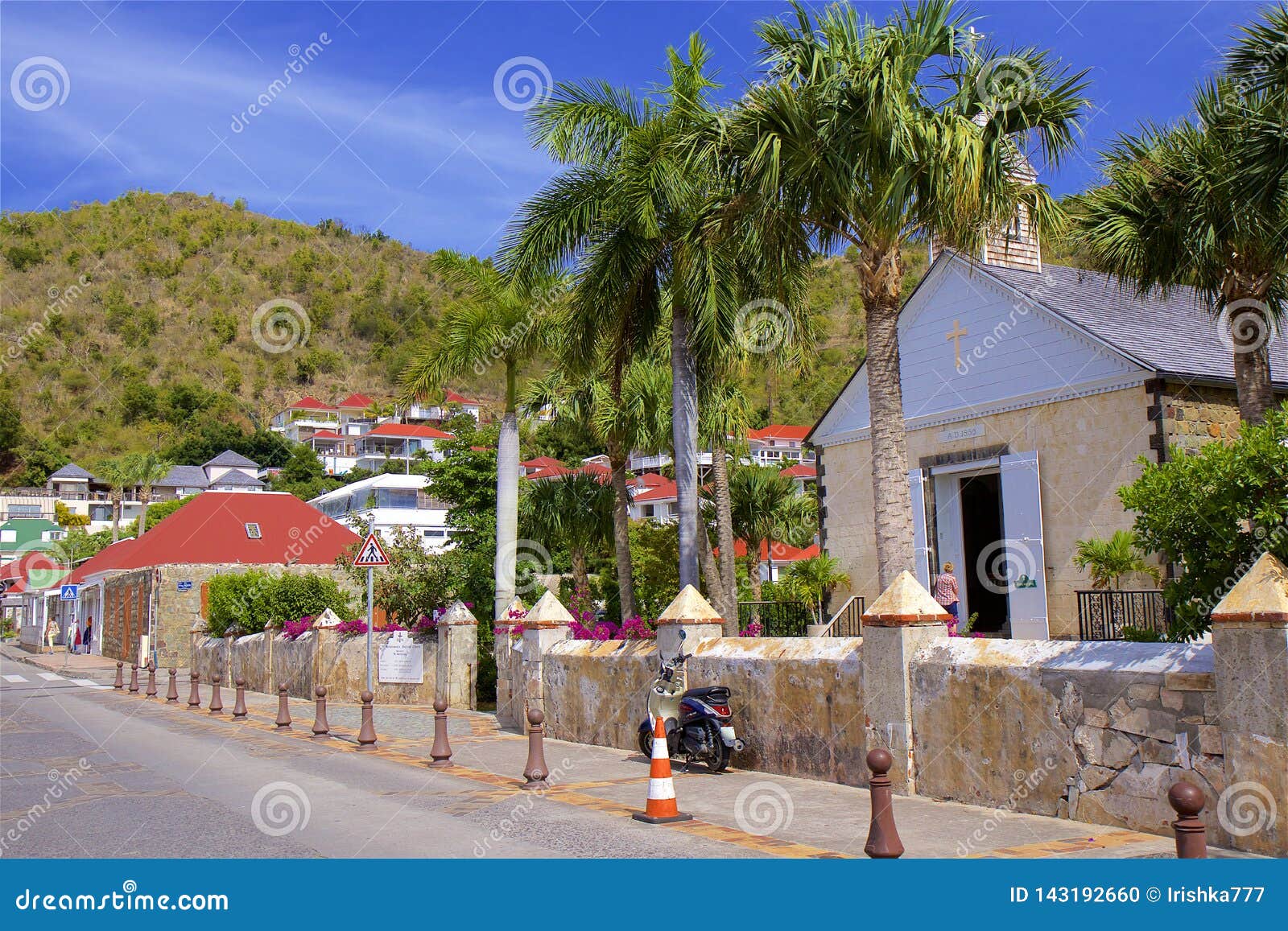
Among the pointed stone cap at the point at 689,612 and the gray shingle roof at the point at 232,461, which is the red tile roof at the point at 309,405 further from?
the pointed stone cap at the point at 689,612

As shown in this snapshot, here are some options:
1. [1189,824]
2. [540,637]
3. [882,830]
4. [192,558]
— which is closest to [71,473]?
[192,558]

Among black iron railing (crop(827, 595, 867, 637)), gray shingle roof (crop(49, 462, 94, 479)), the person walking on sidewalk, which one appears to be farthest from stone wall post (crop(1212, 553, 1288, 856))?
gray shingle roof (crop(49, 462, 94, 479))

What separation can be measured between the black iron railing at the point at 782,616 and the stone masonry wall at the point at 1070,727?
1178cm

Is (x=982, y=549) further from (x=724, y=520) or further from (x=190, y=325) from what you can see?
(x=190, y=325)

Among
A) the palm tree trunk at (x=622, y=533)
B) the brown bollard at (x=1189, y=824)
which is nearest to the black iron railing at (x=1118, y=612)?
the palm tree trunk at (x=622, y=533)

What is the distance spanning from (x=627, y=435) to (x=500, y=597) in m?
4.33

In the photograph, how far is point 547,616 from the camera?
1579 centimetres

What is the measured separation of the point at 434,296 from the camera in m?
162

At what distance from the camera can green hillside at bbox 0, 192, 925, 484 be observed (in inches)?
4724

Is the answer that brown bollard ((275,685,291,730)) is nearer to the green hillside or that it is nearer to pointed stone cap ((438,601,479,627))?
pointed stone cap ((438,601,479,627))

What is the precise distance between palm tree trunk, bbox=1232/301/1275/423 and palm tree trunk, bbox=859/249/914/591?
5.21m

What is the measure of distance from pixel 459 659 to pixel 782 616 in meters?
6.39

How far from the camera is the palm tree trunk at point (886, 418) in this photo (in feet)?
36.0

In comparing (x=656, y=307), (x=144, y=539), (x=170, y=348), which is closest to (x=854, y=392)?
(x=656, y=307)
